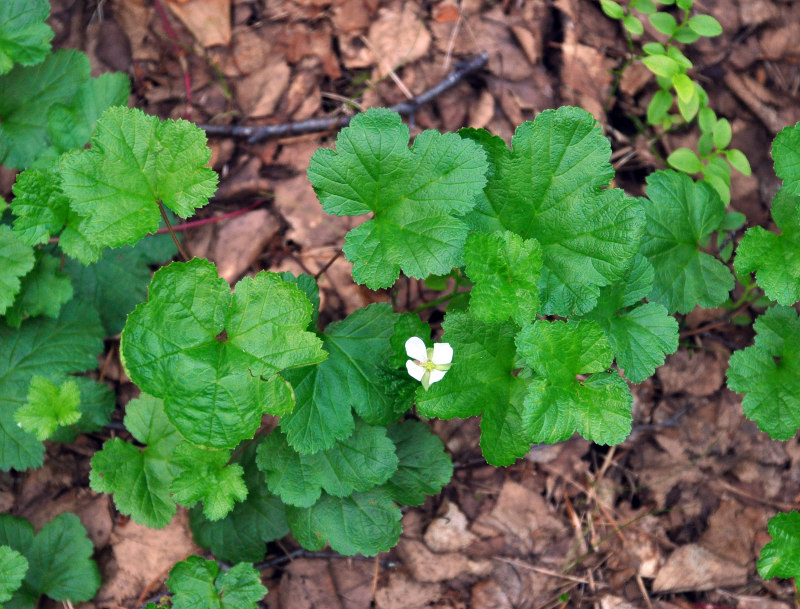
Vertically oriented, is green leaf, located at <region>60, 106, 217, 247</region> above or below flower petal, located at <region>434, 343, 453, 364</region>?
above

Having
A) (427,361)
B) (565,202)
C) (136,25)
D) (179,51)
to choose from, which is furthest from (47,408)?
(565,202)

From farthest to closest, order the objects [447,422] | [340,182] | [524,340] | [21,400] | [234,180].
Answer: [234,180] → [447,422] → [21,400] → [340,182] → [524,340]

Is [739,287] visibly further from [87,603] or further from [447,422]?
[87,603]

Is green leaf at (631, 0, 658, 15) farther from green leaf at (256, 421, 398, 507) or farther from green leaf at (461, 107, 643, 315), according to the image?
green leaf at (256, 421, 398, 507)

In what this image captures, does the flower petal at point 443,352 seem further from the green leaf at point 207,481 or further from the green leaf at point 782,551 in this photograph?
the green leaf at point 782,551

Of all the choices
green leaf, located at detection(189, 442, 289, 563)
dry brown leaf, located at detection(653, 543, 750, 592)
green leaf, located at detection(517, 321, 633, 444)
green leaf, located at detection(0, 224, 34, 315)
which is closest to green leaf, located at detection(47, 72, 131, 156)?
green leaf, located at detection(0, 224, 34, 315)

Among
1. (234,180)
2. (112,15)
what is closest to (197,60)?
(112,15)
